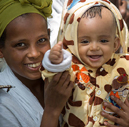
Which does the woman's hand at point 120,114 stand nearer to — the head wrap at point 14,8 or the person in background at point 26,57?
the person in background at point 26,57

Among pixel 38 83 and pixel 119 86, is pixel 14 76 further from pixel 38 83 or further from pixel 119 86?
pixel 119 86

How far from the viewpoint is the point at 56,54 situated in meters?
1.05

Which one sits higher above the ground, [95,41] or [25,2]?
[25,2]

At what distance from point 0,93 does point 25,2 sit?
2.15 ft

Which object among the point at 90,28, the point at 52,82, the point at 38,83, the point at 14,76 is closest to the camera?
the point at 52,82

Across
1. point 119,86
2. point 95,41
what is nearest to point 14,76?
point 95,41

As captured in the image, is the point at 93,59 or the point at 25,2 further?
the point at 93,59

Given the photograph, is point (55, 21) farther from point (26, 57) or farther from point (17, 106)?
point (17, 106)

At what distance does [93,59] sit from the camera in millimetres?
1403

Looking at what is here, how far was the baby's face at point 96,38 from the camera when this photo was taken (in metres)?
1.36

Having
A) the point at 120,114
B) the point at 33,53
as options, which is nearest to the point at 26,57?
the point at 33,53

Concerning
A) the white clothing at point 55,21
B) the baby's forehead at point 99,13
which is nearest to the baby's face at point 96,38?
the baby's forehead at point 99,13

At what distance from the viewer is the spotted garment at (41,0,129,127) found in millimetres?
1419

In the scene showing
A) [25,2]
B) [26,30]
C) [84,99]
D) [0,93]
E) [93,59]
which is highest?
[25,2]
